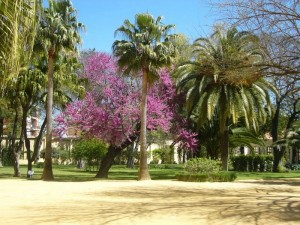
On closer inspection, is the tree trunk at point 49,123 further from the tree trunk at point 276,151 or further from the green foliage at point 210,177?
the tree trunk at point 276,151

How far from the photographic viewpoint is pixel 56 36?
24562 mm

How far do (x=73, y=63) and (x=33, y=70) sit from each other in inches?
135

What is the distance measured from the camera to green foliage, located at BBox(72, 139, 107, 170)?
127ft

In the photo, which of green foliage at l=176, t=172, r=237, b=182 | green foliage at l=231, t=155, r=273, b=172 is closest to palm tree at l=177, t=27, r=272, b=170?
green foliage at l=176, t=172, r=237, b=182

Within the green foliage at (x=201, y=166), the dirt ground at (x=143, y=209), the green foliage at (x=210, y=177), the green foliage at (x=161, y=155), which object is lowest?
the dirt ground at (x=143, y=209)

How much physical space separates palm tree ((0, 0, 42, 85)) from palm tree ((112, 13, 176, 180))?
19.2 meters

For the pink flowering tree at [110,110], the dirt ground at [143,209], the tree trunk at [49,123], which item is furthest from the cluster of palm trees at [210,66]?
the dirt ground at [143,209]

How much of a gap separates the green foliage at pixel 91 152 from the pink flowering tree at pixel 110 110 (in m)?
9.04

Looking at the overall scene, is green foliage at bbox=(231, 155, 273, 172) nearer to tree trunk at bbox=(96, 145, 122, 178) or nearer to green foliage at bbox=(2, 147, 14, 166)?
tree trunk at bbox=(96, 145, 122, 178)

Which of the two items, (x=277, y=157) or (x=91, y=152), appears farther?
(x=277, y=157)

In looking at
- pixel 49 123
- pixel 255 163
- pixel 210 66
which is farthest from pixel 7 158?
pixel 210 66

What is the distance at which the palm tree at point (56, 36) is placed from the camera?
24556 mm

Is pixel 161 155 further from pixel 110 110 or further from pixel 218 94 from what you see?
pixel 110 110

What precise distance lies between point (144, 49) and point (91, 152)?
16.6m
